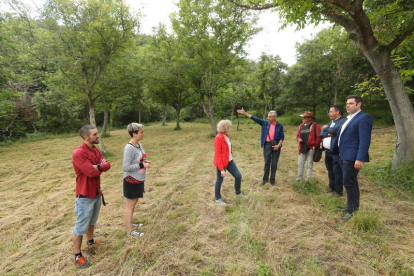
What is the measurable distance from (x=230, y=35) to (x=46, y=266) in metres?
13.8

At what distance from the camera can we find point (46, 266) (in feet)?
8.52

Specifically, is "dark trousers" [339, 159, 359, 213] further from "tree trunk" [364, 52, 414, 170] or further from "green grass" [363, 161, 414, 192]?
"tree trunk" [364, 52, 414, 170]

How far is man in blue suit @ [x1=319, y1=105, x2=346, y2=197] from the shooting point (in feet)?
13.1

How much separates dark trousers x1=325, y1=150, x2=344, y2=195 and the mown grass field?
317 millimetres

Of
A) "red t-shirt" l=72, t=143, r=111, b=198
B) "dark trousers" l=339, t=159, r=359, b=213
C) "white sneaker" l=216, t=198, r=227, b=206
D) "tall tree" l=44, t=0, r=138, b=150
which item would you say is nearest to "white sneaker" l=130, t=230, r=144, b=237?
"red t-shirt" l=72, t=143, r=111, b=198

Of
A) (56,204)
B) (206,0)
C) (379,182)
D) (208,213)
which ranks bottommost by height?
(56,204)

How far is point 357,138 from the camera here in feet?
10.3

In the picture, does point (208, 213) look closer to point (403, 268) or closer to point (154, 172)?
point (403, 268)

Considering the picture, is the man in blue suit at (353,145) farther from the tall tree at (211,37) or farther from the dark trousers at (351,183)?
the tall tree at (211,37)

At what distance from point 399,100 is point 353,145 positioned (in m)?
2.86

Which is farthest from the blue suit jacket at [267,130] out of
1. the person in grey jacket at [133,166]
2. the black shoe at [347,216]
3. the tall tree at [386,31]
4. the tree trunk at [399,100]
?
the person in grey jacket at [133,166]

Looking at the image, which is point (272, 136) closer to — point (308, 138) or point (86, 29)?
point (308, 138)

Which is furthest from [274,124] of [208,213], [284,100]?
[284,100]

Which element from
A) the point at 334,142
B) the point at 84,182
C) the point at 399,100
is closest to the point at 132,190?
the point at 84,182
